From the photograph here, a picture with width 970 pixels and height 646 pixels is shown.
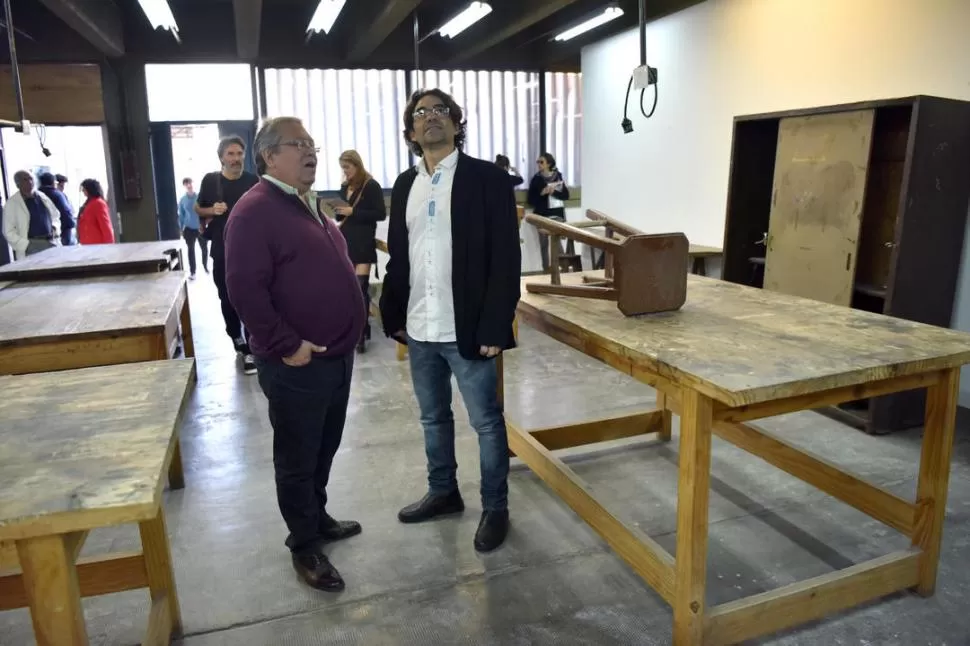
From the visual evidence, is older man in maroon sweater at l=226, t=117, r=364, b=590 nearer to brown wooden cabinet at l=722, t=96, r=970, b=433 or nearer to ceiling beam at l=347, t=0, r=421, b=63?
brown wooden cabinet at l=722, t=96, r=970, b=433

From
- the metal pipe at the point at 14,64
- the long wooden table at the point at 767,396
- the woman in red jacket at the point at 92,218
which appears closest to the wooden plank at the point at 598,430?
the long wooden table at the point at 767,396

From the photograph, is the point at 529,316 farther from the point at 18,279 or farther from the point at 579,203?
the point at 579,203

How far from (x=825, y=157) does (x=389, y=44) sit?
5.67 metres

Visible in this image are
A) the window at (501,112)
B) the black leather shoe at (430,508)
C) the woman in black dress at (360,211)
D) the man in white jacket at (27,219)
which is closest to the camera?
the black leather shoe at (430,508)

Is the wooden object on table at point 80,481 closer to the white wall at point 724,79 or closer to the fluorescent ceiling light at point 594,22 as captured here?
the white wall at point 724,79

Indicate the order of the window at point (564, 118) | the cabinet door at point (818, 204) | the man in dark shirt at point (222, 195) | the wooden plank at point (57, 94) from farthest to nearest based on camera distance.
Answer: the window at point (564, 118) → the wooden plank at point (57, 94) → the man in dark shirt at point (222, 195) → the cabinet door at point (818, 204)

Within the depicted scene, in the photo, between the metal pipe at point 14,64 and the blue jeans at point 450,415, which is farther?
the metal pipe at point 14,64

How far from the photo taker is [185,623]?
201 centimetres

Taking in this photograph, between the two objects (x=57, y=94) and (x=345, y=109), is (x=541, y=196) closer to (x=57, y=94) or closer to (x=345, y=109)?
(x=345, y=109)

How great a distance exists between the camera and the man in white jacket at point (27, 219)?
6.31 meters

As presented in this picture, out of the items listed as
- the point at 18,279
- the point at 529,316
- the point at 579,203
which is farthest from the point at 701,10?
the point at 18,279

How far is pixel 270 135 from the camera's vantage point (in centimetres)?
200

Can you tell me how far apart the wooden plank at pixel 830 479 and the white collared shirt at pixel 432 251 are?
923mm

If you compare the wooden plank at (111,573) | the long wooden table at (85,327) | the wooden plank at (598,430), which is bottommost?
the wooden plank at (598,430)
